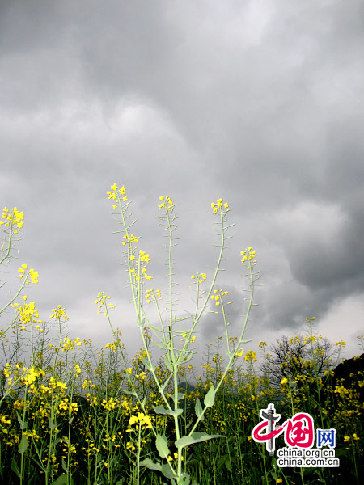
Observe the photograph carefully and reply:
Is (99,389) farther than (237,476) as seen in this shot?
Yes

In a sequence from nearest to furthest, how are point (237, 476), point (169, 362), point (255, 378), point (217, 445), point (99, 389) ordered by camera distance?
1. point (169, 362)
2. point (237, 476)
3. point (217, 445)
4. point (255, 378)
5. point (99, 389)

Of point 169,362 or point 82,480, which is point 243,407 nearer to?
point 82,480

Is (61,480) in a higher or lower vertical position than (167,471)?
lower

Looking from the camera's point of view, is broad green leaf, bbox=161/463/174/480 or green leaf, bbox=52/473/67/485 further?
green leaf, bbox=52/473/67/485

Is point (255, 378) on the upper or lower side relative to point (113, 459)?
upper

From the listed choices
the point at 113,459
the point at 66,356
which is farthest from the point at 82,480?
the point at 66,356

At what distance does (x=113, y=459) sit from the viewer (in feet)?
17.3

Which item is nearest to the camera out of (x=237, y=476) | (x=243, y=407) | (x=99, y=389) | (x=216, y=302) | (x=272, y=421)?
(x=216, y=302)

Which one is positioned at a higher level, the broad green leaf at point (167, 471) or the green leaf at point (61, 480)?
the broad green leaf at point (167, 471)

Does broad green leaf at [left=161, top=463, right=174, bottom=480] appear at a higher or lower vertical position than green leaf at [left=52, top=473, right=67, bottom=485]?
higher

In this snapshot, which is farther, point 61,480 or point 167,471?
point 61,480

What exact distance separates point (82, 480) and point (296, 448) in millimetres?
3276

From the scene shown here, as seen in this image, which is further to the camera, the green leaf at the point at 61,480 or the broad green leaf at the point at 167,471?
the green leaf at the point at 61,480

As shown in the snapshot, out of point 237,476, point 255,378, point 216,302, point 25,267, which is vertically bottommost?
point 237,476
